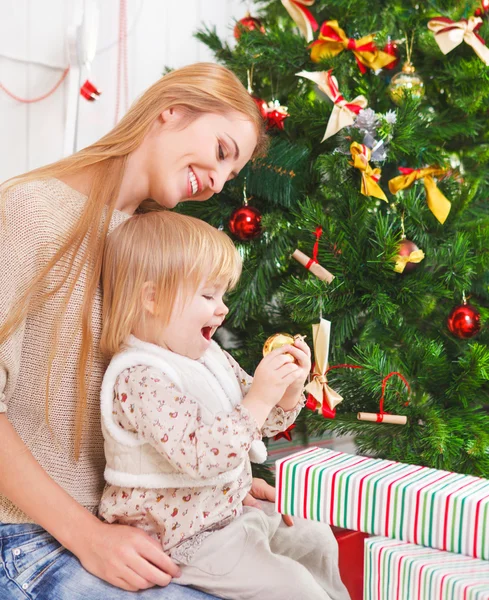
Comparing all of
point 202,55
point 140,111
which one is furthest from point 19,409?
point 202,55

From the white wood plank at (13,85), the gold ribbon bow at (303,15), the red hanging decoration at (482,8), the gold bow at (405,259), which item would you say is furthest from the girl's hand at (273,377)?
the white wood plank at (13,85)

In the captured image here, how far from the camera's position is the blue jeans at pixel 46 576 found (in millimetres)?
906

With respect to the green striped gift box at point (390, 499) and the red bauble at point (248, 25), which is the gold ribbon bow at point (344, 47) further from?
the green striped gift box at point (390, 499)

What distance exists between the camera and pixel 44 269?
99cm

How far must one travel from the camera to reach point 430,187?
4.09 ft

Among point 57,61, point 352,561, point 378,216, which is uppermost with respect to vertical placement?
point 57,61

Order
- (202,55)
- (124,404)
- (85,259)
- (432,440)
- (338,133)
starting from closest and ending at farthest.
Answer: (124,404) < (85,259) < (432,440) < (338,133) < (202,55)

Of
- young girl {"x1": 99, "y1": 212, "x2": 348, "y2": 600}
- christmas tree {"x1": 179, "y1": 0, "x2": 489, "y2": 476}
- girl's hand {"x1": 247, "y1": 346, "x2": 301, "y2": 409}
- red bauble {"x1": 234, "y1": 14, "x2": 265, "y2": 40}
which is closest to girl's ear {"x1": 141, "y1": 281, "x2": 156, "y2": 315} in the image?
young girl {"x1": 99, "y1": 212, "x2": 348, "y2": 600}

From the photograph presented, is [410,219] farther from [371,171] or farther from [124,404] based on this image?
[124,404]

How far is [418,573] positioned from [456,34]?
0.91 m

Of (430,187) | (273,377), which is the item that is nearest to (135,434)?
(273,377)

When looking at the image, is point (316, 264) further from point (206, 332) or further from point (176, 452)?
point (176, 452)

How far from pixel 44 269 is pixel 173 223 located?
0.64 ft

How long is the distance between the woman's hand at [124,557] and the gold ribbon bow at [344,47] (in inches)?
35.2
